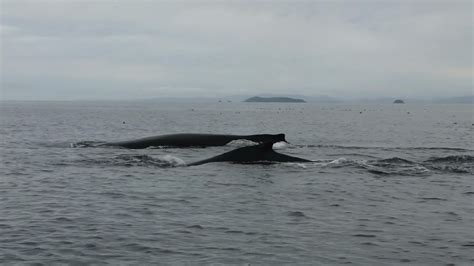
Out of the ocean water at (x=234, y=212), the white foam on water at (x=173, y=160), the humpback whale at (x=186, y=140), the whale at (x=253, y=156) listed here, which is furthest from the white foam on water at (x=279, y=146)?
the whale at (x=253, y=156)

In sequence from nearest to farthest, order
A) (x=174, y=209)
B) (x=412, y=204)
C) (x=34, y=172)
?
(x=174, y=209)
(x=412, y=204)
(x=34, y=172)

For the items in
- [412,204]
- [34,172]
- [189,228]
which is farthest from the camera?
[34,172]

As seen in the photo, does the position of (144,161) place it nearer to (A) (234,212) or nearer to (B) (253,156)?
(B) (253,156)

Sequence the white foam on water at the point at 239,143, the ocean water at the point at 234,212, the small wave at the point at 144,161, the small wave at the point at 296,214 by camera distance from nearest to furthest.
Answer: the ocean water at the point at 234,212
the small wave at the point at 296,214
the small wave at the point at 144,161
the white foam on water at the point at 239,143

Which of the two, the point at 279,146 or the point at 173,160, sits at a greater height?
the point at 173,160

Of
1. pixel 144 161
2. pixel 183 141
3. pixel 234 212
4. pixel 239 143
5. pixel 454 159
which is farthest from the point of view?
pixel 239 143

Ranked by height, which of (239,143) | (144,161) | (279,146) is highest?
(239,143)

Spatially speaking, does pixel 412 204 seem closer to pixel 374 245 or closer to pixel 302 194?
pixel 302 194

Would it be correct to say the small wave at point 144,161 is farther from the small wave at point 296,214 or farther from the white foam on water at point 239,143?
the small wave at point 296,214

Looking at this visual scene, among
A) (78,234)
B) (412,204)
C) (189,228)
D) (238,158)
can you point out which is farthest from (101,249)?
(238,158)

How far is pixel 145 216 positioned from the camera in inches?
616

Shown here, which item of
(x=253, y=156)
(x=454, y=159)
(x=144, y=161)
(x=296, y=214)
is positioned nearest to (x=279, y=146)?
(x=454, y=159)

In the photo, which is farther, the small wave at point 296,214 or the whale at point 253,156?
the whale at point 253,156

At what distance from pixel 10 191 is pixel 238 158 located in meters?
8.90
